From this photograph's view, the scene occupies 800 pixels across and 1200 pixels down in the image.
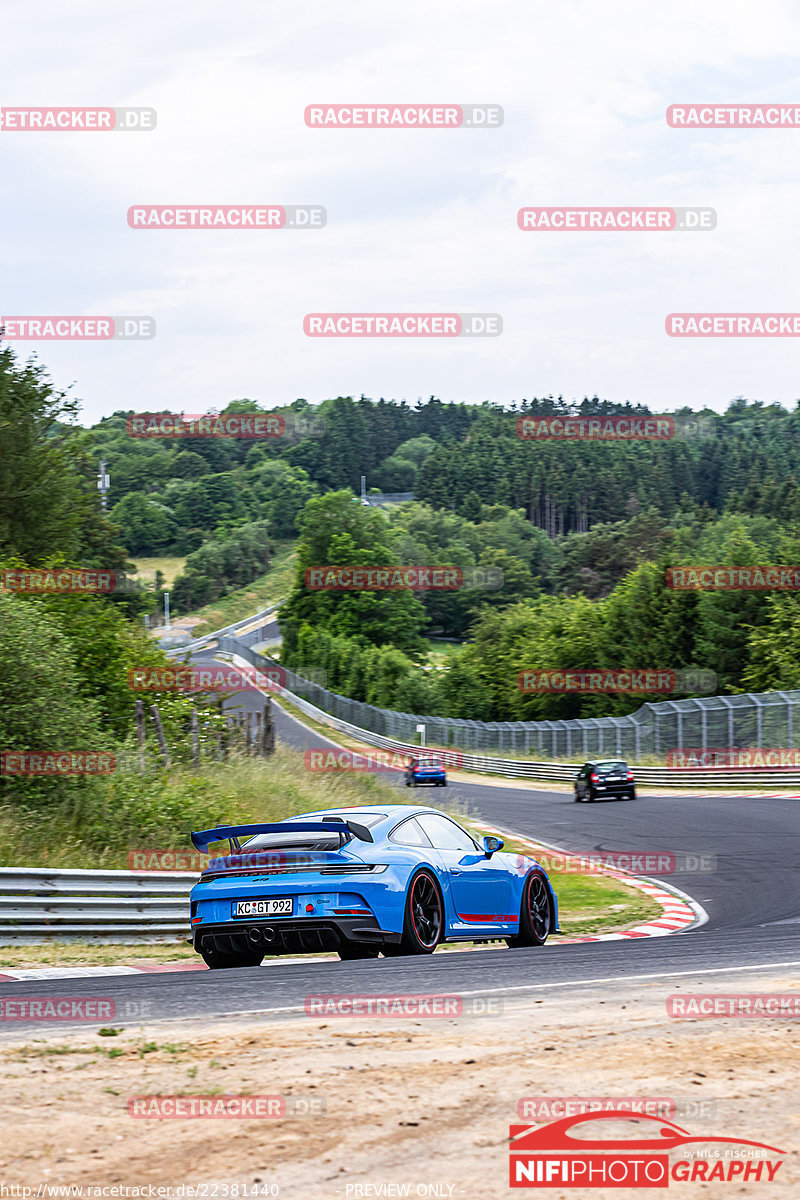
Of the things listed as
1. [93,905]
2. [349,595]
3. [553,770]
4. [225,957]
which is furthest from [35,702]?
[349,595]

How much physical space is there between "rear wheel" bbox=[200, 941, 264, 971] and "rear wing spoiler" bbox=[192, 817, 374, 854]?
0.72m

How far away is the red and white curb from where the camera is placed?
13790 mm

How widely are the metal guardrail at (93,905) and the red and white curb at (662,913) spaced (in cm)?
368

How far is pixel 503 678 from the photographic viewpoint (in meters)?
88.8

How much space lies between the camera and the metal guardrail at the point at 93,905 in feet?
40.0

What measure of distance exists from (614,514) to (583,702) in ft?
338

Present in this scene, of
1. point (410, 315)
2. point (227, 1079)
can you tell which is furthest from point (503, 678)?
point (227, 1079)

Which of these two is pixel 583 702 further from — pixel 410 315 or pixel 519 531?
pixel 519 531
